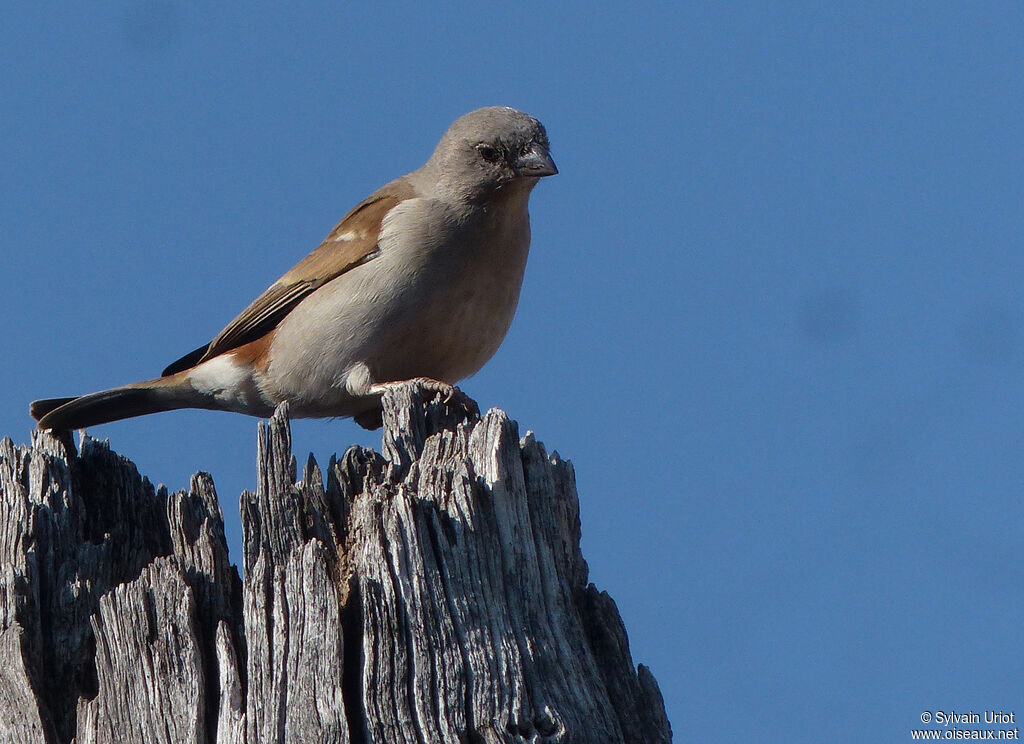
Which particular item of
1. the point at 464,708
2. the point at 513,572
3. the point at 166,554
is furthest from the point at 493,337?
the point at 464,708

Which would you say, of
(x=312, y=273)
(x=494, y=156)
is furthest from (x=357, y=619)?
(x=494, y=156)

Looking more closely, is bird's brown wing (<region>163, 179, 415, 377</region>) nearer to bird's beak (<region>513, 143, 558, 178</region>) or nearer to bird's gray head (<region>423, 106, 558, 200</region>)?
bird's gray head (<region>423, 106, 558, 200</region>)

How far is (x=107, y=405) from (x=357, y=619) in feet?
12.6

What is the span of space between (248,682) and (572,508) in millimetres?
1325

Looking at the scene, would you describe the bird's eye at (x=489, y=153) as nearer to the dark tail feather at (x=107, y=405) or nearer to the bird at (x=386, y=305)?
the bird at (x=386, y=305)

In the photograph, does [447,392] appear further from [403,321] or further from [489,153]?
[489,153]

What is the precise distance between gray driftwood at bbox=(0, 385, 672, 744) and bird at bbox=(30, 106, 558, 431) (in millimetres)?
1840

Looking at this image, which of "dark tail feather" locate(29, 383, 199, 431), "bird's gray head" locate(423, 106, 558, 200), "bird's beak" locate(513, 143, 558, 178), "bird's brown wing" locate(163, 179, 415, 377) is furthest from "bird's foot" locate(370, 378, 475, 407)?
"dark tail feather" locate(29, 383, 199, 431)

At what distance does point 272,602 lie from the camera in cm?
388

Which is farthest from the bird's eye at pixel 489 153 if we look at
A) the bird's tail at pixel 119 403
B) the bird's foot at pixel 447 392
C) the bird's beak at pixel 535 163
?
the bird's tail at pixel 119 403

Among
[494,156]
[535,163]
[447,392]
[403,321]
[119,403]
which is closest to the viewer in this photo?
[447,392]

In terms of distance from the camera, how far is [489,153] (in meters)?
7.02

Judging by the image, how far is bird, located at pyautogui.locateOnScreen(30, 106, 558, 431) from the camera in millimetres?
6457

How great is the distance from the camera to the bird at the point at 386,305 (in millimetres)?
6457
